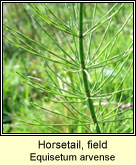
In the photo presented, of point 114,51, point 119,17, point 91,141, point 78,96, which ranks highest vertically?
point 119,17

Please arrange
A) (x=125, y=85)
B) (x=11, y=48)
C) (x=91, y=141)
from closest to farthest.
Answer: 1. (x=91, y=141)
2. (x=125, y=85)
3. (x=11, y=48)

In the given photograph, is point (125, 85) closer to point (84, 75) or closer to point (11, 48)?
point (84, 75)

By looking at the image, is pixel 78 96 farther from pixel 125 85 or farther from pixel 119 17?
pixel 119 17

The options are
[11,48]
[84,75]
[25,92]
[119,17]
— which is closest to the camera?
[84,75]

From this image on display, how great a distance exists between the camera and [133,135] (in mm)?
990

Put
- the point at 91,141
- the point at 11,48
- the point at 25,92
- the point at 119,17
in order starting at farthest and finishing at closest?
1. the point at 11,48
2. the point at 119,17
3. the point at 25,92
4. the point at 91,141

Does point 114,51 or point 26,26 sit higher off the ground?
point 26,26

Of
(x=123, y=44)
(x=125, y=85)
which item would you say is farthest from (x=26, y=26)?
(x=125, y=85)

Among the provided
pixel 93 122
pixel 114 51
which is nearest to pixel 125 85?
pixel 114 51

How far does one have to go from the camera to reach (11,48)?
3.49m

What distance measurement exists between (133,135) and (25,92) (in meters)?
1.50

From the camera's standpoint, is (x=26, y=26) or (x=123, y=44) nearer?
(x=123, y=44)

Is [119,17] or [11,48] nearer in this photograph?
[119,17]

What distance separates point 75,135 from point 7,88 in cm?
159
